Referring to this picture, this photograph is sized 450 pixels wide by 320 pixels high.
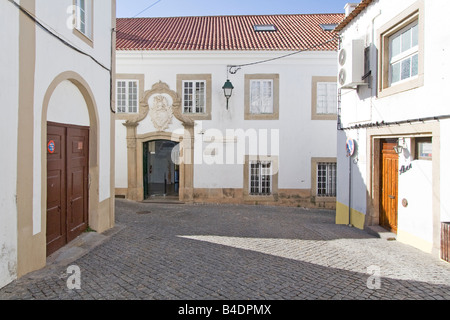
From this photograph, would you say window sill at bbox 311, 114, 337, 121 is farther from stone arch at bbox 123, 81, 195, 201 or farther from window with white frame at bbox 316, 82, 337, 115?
stone arch at bbox 123, 81, 195, 201

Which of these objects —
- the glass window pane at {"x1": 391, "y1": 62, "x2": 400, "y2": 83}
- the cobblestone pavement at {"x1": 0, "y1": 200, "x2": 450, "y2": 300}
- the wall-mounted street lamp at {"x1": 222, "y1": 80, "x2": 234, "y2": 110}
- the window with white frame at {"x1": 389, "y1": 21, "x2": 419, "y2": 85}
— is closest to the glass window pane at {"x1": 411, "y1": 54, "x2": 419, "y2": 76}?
the window with white frame at {"x1": 389, "y1": 21, "x2": 419, "y2": 85}

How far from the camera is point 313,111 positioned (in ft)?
40.4

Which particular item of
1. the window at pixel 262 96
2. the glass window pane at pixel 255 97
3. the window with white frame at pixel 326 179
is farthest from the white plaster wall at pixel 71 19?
the window with white frame at pixel 326 179

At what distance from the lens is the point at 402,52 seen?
6449 millimetres

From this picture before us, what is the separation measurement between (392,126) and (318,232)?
9.82 ft

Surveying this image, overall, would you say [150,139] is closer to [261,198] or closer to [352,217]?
[261,198]

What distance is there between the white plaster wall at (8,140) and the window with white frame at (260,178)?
9.33 metres

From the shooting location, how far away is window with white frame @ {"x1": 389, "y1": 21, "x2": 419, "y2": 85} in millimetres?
6041

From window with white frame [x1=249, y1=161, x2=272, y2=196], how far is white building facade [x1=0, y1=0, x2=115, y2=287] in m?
6.31

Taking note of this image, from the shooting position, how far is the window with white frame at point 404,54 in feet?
19.8

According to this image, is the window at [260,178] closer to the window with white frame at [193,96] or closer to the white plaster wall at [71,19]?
the window with white frame at [193,96]

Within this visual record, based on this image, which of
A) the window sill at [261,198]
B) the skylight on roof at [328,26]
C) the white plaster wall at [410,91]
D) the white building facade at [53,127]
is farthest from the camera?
the skylight on roof at [328,26]

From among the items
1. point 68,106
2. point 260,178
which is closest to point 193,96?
point 260,178
